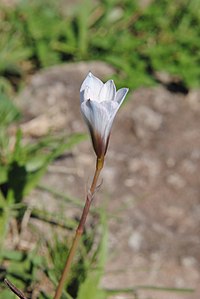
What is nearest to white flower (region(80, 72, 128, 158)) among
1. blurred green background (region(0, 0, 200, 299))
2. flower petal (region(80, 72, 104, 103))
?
flower petal (region(80, 72, 104, 103))

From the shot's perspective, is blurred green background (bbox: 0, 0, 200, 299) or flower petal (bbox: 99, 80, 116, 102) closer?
flower petal (bbox: 99, 80, 116, 102)

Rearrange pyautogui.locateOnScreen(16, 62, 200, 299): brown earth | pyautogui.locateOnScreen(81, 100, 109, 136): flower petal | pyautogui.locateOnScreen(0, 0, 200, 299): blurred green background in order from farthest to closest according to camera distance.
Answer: pyautogui.locateOnScreen(0, 0, 200, 299): blurred green background, pyautogui.locateOnScreen(16, 62, 200, 299): brown earth, pyautogui.locateOnScreen(81, 100, 109, 136): flower petal

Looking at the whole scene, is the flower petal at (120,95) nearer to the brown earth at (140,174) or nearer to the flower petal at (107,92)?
the flower petal at (107,92)

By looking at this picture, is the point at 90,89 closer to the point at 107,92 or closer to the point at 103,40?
the point at 107,92

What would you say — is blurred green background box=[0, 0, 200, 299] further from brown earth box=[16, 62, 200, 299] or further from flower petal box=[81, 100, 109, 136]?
flower petal box=[81, 100, 109, 136]

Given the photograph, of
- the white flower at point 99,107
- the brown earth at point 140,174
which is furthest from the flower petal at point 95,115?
the brown earth at point 140,174

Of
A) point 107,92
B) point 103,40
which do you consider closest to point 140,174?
point 103,40

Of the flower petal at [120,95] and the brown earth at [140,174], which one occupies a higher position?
the flower petal at [120,95]
